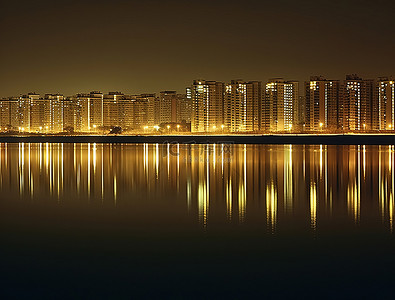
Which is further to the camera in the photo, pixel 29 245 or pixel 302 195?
pixel 302 195

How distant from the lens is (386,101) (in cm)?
11800

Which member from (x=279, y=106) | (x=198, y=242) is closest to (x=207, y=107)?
(x=279, y=106)

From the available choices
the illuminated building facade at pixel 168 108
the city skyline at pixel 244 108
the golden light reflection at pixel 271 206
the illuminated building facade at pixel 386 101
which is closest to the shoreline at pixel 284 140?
the city skyline at pixel 244 108

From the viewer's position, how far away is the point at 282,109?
396 feet

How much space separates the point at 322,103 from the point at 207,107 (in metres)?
26.6

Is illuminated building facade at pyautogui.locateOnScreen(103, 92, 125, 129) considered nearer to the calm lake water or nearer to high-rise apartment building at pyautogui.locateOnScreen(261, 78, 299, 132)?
high-rise apartment building at pyautogui.locateOnScreen(261, 78, 299, 132)

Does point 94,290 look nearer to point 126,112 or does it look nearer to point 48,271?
point 48,271

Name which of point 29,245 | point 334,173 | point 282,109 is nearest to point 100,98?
point 282,109

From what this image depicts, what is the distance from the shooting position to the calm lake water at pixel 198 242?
17.6 ft

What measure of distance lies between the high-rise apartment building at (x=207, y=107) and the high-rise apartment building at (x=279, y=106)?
35.3 ft

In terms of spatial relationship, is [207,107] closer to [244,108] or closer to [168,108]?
[244,108]

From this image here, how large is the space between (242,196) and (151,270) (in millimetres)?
6299

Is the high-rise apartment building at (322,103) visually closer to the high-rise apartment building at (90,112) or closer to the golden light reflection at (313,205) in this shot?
the high-rise apartment building at (90,112)

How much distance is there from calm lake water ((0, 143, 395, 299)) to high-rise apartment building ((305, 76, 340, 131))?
346 feet
